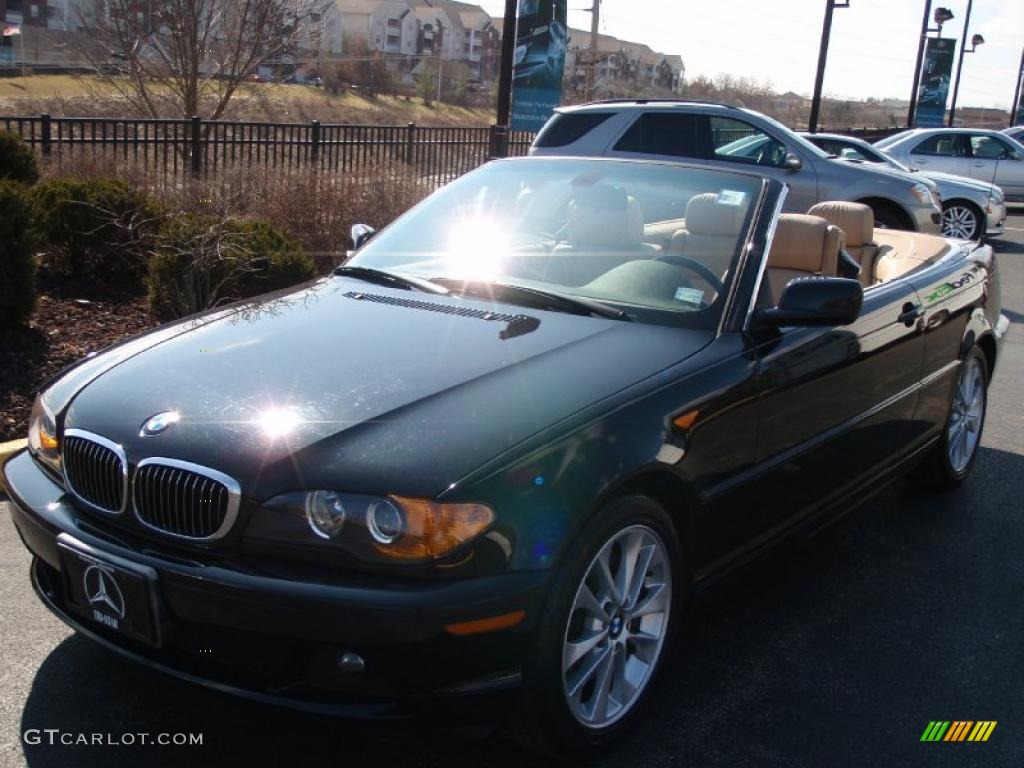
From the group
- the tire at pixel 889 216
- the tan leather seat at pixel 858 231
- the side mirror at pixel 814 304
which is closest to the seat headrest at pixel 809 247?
the tan leather seat at pixel 858 231

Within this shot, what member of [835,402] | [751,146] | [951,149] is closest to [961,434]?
[835,402]

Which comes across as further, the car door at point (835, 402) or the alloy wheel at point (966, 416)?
the alloy wheel at point (966, 416)

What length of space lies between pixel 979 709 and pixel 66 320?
5832mm

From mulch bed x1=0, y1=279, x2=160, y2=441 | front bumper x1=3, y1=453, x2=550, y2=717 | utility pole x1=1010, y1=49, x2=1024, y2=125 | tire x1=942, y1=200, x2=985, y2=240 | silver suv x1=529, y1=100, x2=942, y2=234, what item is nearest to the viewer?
front bumper x1=3, y1=453, x2=550, y2=717

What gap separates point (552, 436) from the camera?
2.93 meters

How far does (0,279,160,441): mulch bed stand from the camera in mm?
5777

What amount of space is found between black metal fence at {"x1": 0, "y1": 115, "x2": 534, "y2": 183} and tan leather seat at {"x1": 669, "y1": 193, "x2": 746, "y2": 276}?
23.2 ft

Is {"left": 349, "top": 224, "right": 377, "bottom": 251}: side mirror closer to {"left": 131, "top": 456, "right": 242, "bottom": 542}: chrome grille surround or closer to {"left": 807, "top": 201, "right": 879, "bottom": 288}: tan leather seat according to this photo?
{"left": 131, "top": 456, "right": 242, "bottom": 542}: chrome grille surround

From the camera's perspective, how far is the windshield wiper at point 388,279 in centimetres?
412

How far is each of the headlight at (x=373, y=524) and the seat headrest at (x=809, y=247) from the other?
3.01 m

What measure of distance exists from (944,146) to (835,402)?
778 inches

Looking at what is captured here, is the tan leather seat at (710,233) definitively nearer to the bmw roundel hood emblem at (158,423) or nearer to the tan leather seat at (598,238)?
the tan leather seat at (598,238)

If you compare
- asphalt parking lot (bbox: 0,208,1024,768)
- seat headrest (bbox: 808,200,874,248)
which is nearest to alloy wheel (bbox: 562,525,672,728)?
asphalt parking lot (bbox: 0,208,1024,768)

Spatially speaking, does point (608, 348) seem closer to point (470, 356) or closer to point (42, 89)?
point (470, 356)
